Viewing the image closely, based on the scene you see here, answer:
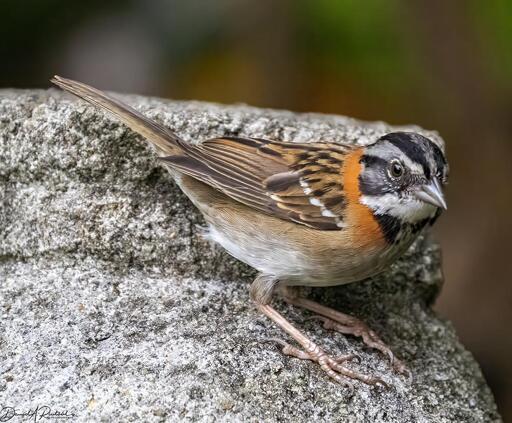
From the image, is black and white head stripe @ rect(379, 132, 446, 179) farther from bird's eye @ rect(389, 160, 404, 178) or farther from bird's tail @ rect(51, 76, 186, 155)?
bird's tail @ rect(51, 76, 186, 155)

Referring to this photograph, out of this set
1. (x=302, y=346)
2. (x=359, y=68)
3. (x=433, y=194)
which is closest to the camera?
(x=433, y=194)

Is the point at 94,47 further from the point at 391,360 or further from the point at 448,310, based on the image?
the point at 391,360

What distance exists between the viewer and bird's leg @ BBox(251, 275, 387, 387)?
380cm

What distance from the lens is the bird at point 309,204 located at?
3.87 meters

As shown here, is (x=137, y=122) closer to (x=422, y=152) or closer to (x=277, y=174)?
(x=277, y=174)

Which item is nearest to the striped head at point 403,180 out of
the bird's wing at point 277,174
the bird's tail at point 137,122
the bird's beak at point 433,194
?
the bird's beak at point 433,194

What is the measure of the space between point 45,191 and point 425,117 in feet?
15.8

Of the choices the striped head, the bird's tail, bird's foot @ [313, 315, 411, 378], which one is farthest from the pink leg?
the bird's tail

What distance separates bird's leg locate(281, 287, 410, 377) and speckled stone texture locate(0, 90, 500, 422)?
0.05m

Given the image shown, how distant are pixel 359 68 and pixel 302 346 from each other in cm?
464

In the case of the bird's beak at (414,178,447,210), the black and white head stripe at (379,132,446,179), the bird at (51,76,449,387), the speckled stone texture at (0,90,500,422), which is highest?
the black and white head stripe at (379,132,446,179)

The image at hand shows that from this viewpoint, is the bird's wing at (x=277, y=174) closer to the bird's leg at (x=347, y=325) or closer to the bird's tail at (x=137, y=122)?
the bird's tail at (x=137, y=122)

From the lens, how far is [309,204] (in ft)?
13.3

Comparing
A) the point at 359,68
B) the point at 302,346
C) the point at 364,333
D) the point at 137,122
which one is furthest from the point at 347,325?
the point at 359,68
